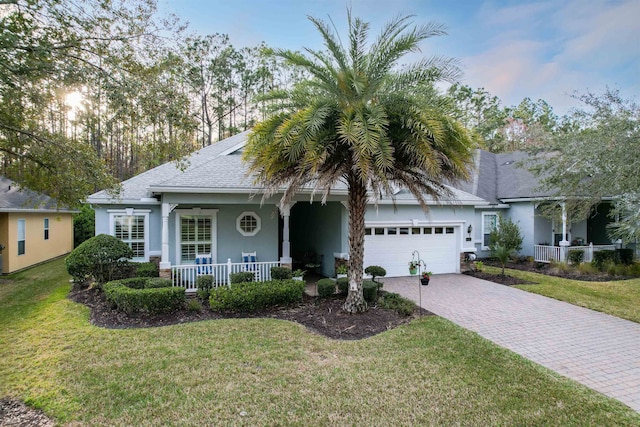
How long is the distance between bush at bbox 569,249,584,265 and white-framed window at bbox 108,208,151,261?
17.4 m

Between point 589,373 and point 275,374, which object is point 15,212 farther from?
point 589,373

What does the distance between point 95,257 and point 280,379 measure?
7.82 meters

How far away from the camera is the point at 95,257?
32.7 feet

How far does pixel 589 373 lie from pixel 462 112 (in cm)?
541

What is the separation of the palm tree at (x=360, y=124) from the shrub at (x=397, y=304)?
2.55ft

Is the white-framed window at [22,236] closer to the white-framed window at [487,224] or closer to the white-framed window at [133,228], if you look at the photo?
the white-framed window at [133,228]

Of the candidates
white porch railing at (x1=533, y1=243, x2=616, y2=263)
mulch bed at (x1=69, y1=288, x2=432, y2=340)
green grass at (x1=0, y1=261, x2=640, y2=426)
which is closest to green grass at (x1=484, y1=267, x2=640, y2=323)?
white porch railing at (x1=533, y1=243, x2=616, y2=263)

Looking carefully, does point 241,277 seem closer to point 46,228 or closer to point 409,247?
point 409,247

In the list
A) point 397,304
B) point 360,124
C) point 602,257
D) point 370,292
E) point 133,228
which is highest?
point 360,124

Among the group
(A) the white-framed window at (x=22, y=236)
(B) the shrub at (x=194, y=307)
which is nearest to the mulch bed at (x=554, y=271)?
(B) the shrub at (x=194, y=307)

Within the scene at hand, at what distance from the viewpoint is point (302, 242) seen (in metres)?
15.7

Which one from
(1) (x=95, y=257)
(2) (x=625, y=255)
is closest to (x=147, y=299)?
(1) (x=95, y=257)

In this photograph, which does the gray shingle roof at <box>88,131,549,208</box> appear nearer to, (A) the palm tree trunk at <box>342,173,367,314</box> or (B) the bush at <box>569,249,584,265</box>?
(A) the palm tree trunk at <box>342,173,367,314</box>

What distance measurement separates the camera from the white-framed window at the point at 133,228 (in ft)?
41.3
